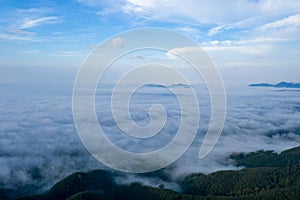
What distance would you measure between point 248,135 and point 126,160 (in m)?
64.7

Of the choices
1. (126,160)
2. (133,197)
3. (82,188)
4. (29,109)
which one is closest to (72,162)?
(126,160)

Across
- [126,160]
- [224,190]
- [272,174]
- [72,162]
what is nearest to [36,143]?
[72,162]

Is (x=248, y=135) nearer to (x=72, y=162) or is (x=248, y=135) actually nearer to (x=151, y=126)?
(x=151, y=126)

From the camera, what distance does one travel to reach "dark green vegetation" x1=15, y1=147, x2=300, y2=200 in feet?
190

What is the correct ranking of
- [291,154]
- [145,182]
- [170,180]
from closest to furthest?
[145,182], [170,180], [291,154]

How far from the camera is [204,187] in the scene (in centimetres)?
6750

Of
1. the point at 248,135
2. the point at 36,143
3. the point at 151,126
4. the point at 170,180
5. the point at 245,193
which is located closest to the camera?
the point at 245,193

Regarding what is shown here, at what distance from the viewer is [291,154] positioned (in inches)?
3354

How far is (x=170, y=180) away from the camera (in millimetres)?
77062

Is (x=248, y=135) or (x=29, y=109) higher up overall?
(x=29, y=109)

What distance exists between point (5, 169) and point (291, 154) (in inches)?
3069

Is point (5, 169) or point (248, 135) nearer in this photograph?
point (5, 169)

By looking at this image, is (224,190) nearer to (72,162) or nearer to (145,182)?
(145,182)

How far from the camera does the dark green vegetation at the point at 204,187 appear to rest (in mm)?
57812
